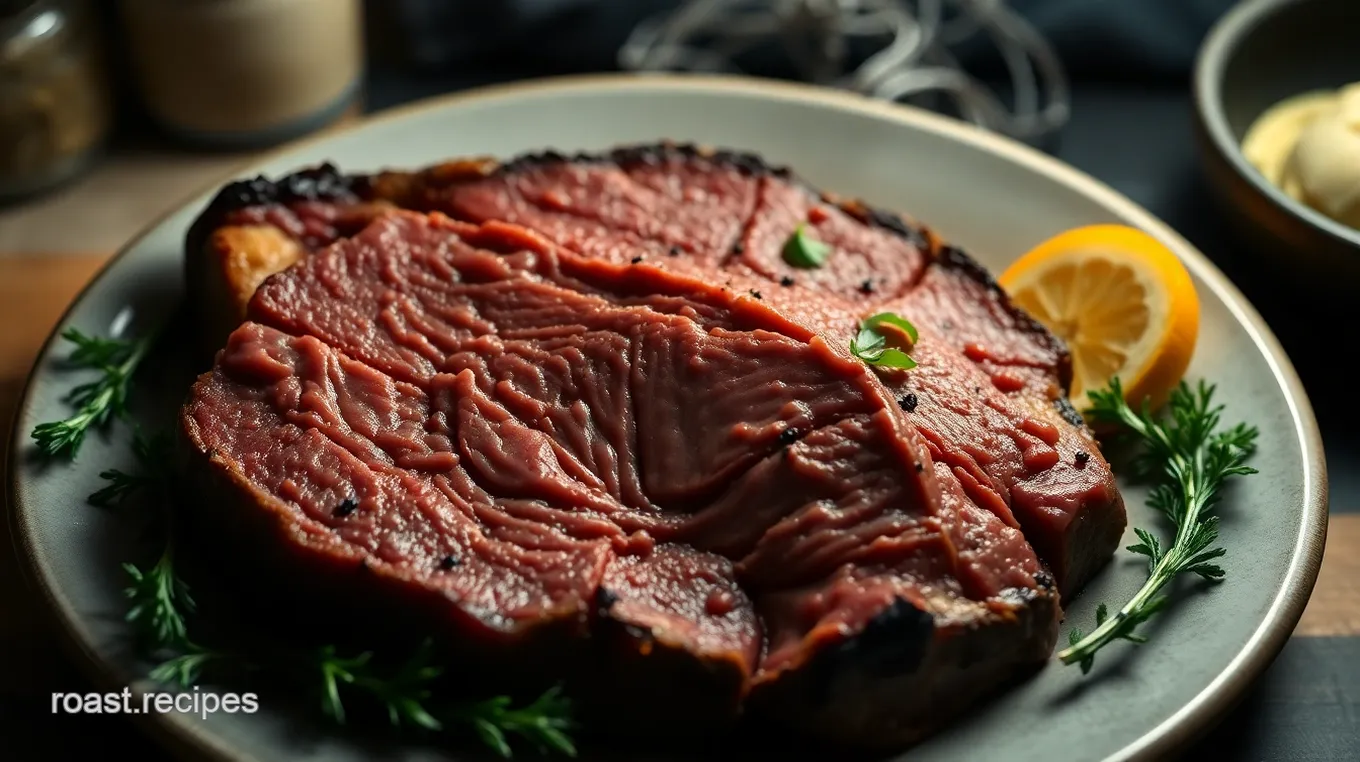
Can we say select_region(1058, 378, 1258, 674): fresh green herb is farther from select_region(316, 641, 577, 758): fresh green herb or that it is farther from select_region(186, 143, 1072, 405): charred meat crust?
select_region(316, 641, 577, 758): fresh green herb

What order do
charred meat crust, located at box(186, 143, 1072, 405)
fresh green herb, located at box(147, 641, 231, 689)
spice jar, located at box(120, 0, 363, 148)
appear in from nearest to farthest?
fresh green herb, located at box(147, 641, 231, 689) → charred meat crust, located at box(186, 143, 1072, 405) → spice jar, located at box(120, 0, 363, 148)

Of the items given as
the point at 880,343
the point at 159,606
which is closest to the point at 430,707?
the point at 159,606

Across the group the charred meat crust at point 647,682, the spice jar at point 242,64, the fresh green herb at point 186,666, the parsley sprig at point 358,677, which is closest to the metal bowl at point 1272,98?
the charred meat crust at point 647,682

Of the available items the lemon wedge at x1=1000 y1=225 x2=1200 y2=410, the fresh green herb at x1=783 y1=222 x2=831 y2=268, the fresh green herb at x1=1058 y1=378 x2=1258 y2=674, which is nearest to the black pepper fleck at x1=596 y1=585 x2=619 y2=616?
the fresh green herb at x1=1058 y1=378 x2=1258 y2=674

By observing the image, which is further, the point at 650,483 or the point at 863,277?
the point at 863,277

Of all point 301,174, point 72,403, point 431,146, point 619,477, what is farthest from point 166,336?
point 619,477

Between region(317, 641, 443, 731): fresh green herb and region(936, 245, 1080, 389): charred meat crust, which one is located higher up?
region(936, 245, 1080, 389): charred meat crust

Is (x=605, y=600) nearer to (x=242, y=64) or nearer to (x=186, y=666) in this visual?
(x=186, y=666)

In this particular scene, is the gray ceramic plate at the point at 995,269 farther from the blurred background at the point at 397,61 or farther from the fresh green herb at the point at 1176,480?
the blurred background at the point at 397,61
